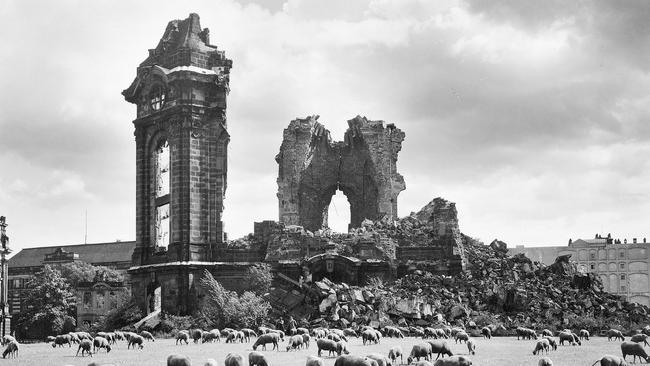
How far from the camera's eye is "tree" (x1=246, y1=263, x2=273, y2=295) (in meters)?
67.3

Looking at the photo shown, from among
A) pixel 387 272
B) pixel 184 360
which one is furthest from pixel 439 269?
pixel 184 360

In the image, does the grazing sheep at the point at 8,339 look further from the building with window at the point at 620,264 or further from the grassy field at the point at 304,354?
the building with window at the point at 620,264

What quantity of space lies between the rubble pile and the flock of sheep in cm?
336

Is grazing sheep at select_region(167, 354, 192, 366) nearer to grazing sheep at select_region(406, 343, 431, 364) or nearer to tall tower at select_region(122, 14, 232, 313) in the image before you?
grazing sheep at select_region(406, 343, 431, 364)

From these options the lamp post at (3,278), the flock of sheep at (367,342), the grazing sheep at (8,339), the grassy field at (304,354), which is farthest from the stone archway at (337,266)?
the lamp post at (3,278)

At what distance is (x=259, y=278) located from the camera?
6744 centimetres

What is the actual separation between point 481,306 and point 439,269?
6.15 metres

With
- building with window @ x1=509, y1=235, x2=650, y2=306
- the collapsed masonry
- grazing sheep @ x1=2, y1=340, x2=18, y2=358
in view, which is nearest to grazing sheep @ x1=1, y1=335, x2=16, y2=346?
grazing sheep @ x1=2, y1=340, x2=18, y2=358

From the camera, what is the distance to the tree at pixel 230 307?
6306cm

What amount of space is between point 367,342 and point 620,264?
286 feet

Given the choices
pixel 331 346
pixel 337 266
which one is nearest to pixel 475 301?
pixel 337 266

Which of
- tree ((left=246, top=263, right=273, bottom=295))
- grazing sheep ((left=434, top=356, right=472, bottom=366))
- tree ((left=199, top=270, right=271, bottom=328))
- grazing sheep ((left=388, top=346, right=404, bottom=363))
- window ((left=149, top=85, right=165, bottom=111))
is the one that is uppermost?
window ((left=149, top=85, right=165, bottom=111))

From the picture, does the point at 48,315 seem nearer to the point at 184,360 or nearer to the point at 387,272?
the point at 387,272

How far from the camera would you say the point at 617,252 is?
127250 mm
